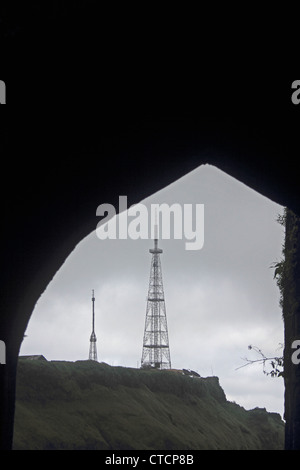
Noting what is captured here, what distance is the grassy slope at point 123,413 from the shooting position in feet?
120

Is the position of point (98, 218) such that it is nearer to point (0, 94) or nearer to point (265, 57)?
point (0, 94)

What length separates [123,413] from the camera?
41.0m

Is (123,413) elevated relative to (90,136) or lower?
lower

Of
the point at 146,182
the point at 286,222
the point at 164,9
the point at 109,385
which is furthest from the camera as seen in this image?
the point at 109,385

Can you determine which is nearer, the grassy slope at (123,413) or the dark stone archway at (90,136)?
the dark stone archway at (90,136)

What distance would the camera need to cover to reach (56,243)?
775 centimetres

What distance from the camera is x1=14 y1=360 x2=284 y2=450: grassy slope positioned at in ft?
120

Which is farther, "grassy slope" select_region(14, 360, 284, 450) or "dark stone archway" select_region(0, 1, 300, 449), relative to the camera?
"grassy slope" select_region(14, 360, 284, 450)

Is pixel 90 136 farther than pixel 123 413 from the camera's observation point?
No

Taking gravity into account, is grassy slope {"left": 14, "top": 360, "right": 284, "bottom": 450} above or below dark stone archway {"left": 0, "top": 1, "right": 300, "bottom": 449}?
below

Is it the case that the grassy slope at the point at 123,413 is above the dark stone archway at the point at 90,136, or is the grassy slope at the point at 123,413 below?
below

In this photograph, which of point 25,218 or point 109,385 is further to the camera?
point 109,385

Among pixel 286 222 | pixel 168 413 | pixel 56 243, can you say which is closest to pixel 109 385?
pixel 168 413

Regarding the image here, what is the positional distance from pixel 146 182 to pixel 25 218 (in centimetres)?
183
